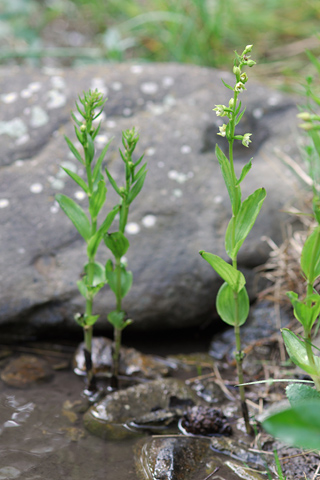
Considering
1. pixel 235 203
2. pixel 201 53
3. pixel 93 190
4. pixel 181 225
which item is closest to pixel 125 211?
pixel 93 190

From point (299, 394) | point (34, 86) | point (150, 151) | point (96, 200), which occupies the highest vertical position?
point (34, 86)

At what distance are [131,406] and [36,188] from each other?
4.29ft

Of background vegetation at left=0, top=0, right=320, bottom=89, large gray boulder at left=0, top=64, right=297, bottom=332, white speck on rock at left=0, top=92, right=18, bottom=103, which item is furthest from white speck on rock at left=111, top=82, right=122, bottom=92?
background vegetation at left=0, top=0, right=320, bottom=89

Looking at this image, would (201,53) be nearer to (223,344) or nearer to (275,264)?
(275,264)

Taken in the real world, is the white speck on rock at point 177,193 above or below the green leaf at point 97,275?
above

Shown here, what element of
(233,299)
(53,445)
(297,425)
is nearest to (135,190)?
(233,299)

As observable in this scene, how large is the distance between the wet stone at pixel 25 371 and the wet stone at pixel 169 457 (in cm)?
67

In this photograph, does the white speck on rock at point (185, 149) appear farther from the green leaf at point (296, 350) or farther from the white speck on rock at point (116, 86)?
the green leaf at point (296, 350)

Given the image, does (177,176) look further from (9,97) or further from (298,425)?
(298,425)

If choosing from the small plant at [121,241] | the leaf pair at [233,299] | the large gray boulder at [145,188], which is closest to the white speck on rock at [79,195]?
the large gray boulder at [145,188]

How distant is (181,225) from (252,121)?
→ 42.0 inches

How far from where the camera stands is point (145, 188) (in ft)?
9.37

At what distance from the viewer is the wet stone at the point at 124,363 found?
2496mm

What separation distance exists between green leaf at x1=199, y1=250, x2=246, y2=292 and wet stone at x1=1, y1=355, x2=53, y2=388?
112 cm
